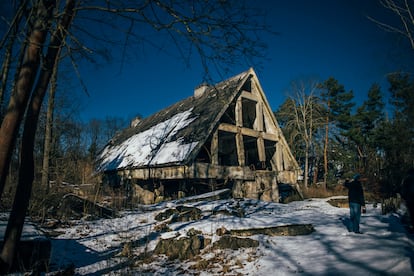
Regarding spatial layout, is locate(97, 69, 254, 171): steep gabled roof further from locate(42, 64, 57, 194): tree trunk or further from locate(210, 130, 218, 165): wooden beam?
locate(42, 64, 57, 194): tree trunk

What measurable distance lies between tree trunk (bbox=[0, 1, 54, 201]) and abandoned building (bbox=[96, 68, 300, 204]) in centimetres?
655

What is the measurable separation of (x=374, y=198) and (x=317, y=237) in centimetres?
992

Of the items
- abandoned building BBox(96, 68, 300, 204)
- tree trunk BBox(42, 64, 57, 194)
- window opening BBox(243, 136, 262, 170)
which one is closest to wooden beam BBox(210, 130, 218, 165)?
abandoned building BBox(96, 68, 300, 204)

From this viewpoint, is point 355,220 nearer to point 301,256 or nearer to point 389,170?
point 301,256

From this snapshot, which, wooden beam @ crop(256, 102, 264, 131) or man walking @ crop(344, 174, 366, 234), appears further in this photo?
wooden beam @ crop(256, 102, 264, 131)

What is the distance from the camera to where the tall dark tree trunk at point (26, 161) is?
12.0 ft

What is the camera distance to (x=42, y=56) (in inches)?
135

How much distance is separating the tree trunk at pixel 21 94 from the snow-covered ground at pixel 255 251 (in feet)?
7.68

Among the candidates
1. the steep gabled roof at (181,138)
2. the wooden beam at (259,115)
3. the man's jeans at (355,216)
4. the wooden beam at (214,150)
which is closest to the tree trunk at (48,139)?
the steep gabled roof at (181,138)

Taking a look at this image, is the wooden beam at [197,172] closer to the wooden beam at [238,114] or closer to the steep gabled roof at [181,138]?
the steep gabled roof at [181,138]

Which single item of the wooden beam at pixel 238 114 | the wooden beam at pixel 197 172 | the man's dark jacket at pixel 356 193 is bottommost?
the man's dark jacket at pixel 356 193

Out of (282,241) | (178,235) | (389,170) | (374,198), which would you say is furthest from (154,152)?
(389,170)

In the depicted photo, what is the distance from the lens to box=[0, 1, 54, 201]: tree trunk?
326cm

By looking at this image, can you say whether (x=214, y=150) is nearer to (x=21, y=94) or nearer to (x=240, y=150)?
(x=240, y=150)
